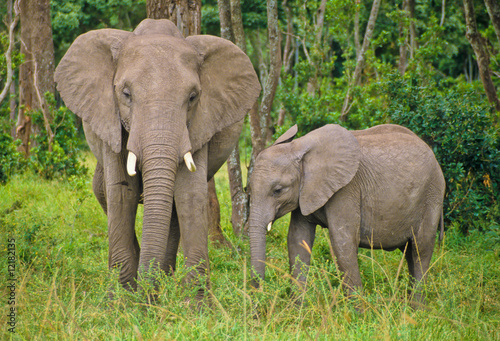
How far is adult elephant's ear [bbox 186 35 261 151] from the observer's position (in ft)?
15.5

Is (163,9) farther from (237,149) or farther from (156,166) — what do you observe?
(156,166)

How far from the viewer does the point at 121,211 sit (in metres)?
4.68

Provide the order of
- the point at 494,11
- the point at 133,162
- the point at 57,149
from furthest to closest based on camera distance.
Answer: the point at 57,149
the point at 494,11
the point at 133,162

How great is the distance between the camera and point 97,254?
21.7 feet

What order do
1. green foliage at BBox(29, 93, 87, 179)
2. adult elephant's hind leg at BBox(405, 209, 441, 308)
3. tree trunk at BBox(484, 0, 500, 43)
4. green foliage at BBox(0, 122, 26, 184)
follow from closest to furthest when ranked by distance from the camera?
adult elephant's hind leg at BBox(405, 209, 441, 308) < tree trunk at BBox(484, 0, 500, 43) < green foliage at BBox(0, 122, 26, 184) < green foliage at BBox(29, 93, 87, 179)

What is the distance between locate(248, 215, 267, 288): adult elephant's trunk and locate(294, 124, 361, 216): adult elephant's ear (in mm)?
388

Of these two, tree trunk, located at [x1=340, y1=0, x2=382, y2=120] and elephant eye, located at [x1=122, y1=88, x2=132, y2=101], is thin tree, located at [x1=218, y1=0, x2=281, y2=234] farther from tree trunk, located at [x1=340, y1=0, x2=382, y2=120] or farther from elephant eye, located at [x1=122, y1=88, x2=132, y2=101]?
elephant eye, located at [x1=122, y1=88, x2=132, y2=101]

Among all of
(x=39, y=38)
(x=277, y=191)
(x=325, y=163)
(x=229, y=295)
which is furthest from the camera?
(x=39, y=38)

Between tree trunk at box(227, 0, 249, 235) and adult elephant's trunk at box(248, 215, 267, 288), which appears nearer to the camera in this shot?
adult elephant's trunk at box(248, 215, 267, 288)

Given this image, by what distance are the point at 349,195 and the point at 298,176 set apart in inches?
18.5

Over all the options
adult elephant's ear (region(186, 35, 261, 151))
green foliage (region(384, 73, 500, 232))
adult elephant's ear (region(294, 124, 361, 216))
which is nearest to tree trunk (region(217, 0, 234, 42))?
green foliage (region(384, 73, 500, 232))

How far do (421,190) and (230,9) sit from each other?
371 centimetres

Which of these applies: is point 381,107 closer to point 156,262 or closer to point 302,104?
point 302,104

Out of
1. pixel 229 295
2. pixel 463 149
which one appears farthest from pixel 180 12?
pixel 463 149
